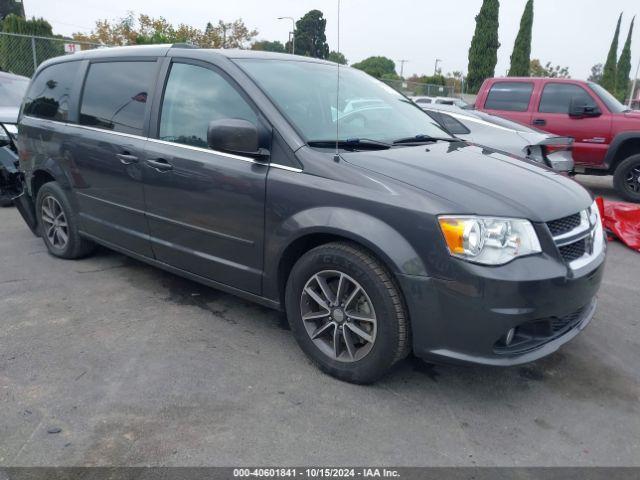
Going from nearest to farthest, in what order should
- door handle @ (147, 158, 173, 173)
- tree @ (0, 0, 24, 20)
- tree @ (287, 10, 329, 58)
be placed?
door handle @ (147, 158, 173, 173), tree @ (287, 10, 329, 58), tree @ (0, 0, 24, 20)

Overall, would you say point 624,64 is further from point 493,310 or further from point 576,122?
point 493,310

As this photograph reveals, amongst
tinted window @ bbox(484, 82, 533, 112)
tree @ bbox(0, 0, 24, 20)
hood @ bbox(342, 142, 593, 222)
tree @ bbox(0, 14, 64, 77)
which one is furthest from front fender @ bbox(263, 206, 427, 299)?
tree @ bbox(0, 0, 24, 20)

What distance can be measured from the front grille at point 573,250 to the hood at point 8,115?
726 centimetres

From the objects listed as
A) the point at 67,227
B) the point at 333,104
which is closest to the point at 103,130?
the point at 67,227

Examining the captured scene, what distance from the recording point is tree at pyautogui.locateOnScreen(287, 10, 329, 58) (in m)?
4.99

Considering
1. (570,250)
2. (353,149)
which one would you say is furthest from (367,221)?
(570,250)

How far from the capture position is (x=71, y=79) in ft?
14.7

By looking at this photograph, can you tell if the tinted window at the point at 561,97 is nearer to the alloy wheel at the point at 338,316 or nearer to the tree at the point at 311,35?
the tree at the point at 311,35

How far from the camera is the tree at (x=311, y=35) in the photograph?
499 cm

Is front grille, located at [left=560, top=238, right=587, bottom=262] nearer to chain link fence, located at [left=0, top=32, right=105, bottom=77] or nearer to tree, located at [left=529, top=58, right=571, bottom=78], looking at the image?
chain link fence, located at [left=0, top=32, right=105, bottom=77]

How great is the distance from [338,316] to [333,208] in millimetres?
602

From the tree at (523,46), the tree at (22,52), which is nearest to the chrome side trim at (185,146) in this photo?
the tree at (22,52)

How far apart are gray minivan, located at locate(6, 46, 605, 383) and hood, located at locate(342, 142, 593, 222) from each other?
1 centimetres

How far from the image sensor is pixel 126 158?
12.4ft
